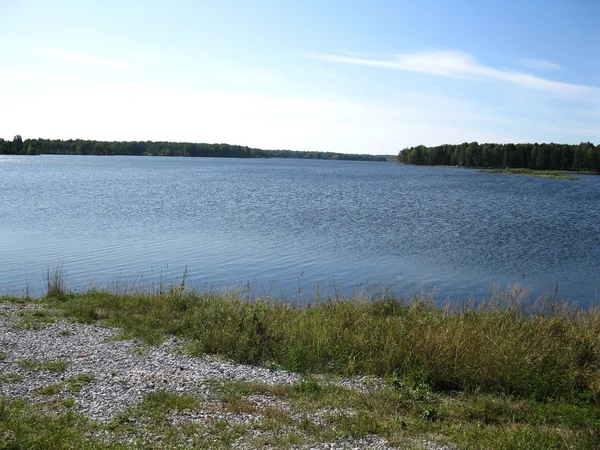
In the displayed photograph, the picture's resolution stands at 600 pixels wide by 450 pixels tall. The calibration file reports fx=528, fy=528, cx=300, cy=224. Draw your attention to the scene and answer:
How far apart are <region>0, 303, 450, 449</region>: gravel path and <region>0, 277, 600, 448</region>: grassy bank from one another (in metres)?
0.30

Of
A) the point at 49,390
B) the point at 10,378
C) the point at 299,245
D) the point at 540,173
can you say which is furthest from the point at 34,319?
the point at 540,173

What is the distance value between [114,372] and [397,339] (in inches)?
212

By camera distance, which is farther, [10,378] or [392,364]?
[392,364]

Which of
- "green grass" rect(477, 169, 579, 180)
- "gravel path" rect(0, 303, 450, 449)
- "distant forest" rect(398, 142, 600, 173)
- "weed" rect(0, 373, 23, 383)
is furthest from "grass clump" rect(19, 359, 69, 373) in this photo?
"distant forest" rect(398, 142, 600, 173)

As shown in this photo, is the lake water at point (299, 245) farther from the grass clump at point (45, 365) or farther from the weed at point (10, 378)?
the weed at point (10, 378)

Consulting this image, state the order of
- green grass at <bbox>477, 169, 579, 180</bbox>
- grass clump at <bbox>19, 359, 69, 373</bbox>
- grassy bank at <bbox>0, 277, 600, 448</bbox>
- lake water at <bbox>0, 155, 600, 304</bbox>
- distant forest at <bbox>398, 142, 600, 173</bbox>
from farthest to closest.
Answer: distant forest at <bbox>398, 142, 600, 173</bbox>
green grass at <bbox>477, 169, 579, 180</bbox>
lake water at <bbox>0, 155, 600, 304</bbox>
grass clump at <bbox>19, 359, 69, 373</bbox>
grassy bank at <bbox>0, 277, 600, 448</bbox>

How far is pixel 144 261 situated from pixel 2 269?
5248mm

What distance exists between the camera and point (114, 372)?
30.3 feet

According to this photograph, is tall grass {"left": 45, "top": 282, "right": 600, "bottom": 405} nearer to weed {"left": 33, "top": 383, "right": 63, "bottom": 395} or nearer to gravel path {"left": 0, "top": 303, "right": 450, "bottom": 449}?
gravel path {"left": 0, "top": 303, "right": 450, "bottom": 449}

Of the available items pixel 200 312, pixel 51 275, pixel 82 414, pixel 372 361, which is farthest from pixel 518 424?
pixel 51 275

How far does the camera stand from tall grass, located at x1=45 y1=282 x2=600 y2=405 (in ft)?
30.6

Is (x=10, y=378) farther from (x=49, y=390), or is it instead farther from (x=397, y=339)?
(x=397, y=339)

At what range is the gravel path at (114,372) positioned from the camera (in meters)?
7.73

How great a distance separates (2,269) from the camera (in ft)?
66.0
